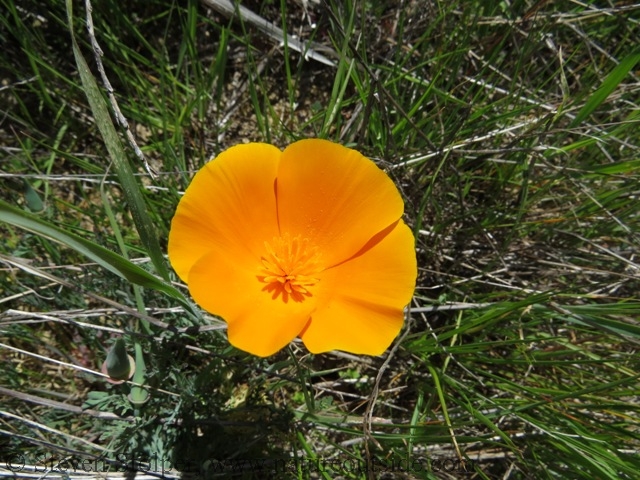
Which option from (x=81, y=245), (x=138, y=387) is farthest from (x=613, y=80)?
(x=138, y=387)

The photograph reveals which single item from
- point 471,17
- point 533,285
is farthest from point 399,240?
point 471,17

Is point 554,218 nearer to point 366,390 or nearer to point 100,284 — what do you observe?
point 366,390

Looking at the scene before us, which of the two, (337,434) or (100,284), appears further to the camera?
(337,434)

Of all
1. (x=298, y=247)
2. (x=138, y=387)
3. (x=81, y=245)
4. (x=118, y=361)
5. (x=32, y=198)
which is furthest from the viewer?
(x=32, y=198)

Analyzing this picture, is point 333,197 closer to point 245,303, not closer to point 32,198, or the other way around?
point 245,303

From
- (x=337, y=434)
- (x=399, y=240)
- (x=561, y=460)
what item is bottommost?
(x=561, y=460)

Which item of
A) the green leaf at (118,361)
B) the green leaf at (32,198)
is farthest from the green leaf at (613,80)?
the green leaf at (32,198)

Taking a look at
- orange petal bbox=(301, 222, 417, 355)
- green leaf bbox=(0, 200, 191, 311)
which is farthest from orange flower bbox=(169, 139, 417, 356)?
green leaf bbox=(0, 200, 191, 311)
